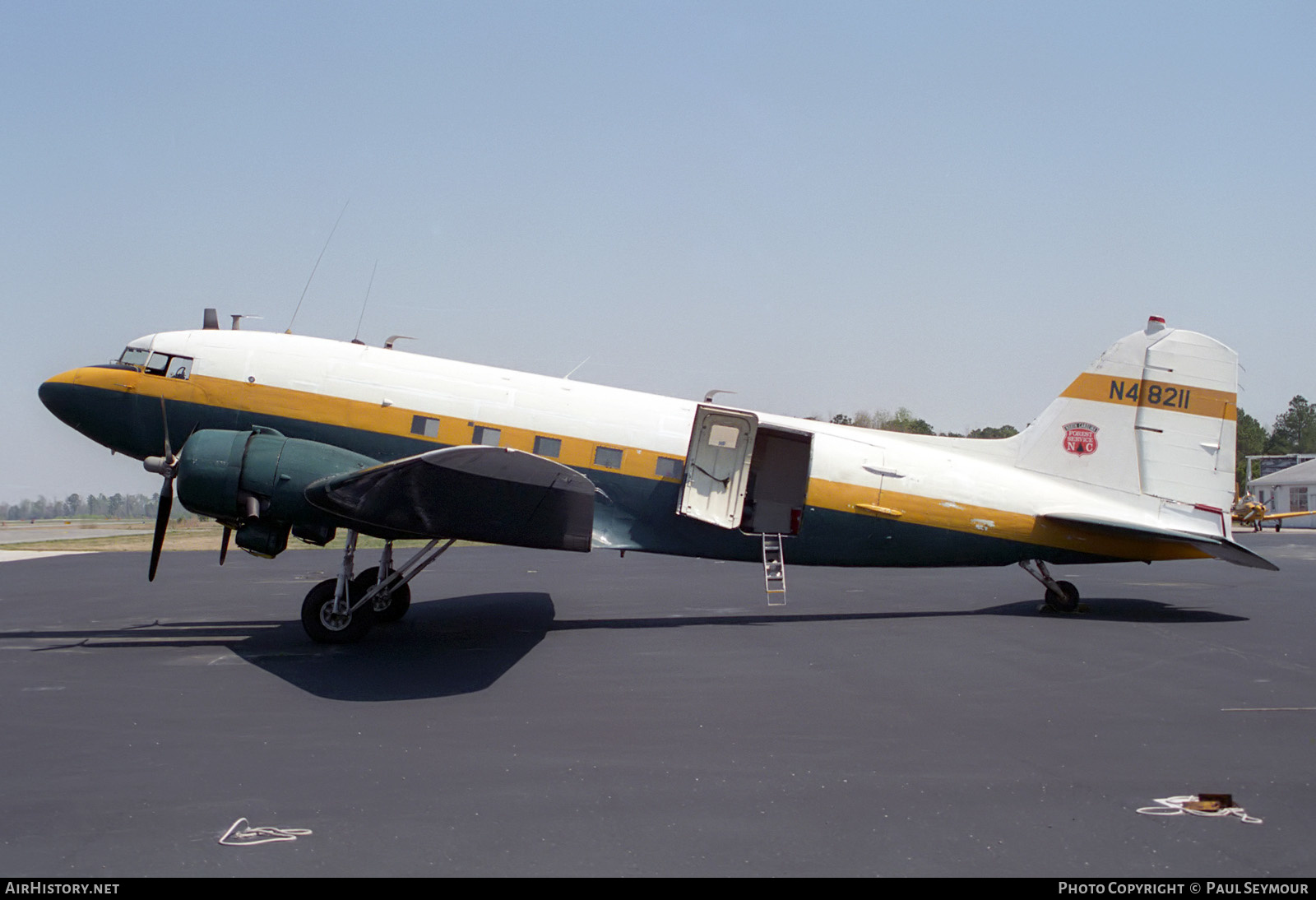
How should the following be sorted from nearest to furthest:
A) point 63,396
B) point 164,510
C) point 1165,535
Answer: point 164,510 < point 63,396 < point 1165,535

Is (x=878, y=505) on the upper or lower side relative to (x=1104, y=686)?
upper

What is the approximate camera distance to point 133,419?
426 inches

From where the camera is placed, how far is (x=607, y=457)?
37.1 feet

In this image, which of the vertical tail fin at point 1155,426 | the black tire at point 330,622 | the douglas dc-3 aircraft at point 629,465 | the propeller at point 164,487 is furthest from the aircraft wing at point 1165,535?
the propeller at point 164,487

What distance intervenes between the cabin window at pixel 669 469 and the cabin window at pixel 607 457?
537mm

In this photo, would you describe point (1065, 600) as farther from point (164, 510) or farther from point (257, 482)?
point (164, 510)

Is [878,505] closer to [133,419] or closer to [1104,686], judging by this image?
[1104,686]

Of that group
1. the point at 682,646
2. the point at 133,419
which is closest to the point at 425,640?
the point at 682,646

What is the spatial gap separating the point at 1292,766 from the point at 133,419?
1245 cm

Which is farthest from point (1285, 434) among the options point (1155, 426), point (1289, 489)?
point (1155, 426)

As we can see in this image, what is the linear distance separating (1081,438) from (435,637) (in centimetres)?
984

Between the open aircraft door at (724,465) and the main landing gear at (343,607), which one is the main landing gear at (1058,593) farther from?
the main landing gear at (343,607)

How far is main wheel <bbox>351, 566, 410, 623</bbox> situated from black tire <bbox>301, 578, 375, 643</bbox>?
613 millimetres
